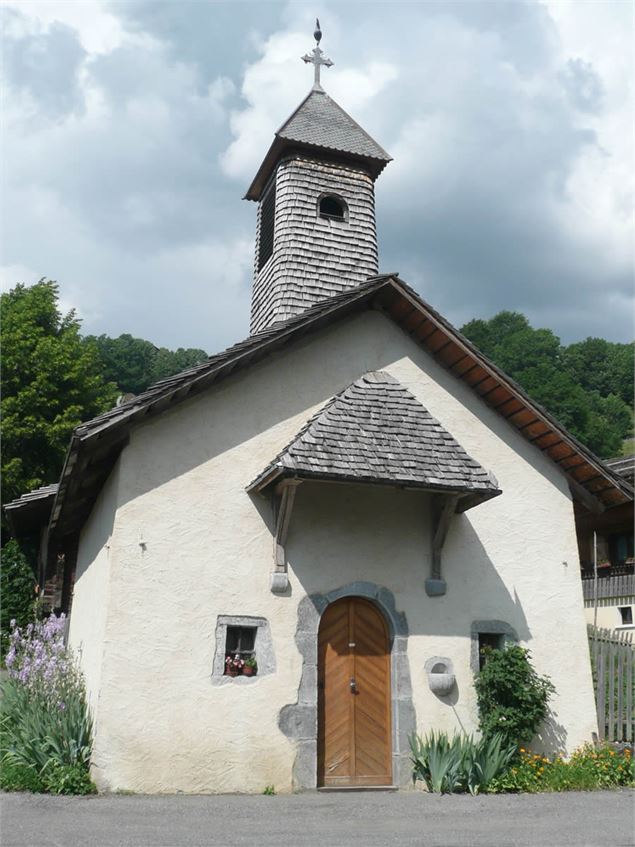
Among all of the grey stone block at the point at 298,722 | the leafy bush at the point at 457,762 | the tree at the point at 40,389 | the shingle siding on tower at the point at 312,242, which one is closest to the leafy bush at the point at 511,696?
the leafy bush at the point at 457,762

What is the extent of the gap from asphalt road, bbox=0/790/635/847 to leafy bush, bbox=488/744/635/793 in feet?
1.08

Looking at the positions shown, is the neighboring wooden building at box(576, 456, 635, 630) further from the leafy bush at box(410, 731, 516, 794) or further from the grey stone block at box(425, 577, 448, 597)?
the leafy bush at box(410, 731, 516, 794)

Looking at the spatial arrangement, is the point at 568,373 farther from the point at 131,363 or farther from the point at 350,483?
the point at 350,483

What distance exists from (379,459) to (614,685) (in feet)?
16.3

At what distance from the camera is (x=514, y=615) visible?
35.2ft

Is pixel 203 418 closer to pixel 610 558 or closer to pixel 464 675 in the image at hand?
pixel 464 675

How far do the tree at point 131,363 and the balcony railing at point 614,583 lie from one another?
28766 millimetres

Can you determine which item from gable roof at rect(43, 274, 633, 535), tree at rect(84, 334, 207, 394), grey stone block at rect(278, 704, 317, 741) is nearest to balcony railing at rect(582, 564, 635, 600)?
gable roof at rect(43, 274, 633, 535)

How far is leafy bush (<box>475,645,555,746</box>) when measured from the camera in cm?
966

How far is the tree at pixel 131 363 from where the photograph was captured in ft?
151

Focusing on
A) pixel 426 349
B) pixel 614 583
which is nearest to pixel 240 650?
pixel 426 349

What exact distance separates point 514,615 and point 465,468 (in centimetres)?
241

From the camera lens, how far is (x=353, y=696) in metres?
9.71

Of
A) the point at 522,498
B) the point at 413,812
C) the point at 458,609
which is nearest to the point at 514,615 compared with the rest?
the point at 458,609
